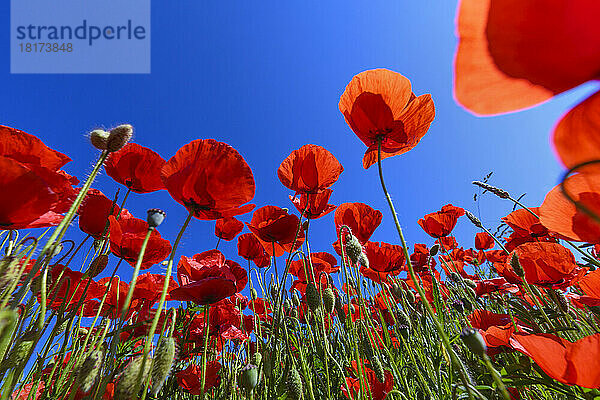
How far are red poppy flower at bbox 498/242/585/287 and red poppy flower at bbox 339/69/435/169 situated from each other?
31.3 inches

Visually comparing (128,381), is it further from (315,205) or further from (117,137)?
(315,205)

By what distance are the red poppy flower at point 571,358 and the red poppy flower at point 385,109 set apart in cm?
58

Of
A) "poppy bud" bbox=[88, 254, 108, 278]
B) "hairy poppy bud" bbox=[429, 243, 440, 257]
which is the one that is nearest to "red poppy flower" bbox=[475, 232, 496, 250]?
"hairy poppy bud" bbox=[429, 243, 440, 257]

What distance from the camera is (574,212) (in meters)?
0.55

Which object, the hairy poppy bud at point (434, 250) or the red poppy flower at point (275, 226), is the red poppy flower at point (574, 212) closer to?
the red poppy flower at point (275, 226)

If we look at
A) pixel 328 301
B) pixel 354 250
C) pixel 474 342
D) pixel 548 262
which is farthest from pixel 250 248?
pixel 474 342

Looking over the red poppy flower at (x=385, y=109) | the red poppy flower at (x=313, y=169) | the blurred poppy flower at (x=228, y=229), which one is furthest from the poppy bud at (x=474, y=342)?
the blurred poppy flower at (x=228, y=229)

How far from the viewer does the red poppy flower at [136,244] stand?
1.23m

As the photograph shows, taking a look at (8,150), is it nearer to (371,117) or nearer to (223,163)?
(223,163)

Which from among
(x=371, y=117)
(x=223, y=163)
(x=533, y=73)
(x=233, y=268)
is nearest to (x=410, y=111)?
(x=371, y=117)

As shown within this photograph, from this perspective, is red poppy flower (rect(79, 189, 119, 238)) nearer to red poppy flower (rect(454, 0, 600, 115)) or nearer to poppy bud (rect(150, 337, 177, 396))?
poppy bud (rect(150, 337, 177, 396))

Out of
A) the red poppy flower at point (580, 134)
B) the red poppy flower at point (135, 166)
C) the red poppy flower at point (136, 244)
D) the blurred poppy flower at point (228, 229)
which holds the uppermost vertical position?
the blurred poppy flower at point (228, 229)

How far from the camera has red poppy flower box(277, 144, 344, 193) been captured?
153 cm

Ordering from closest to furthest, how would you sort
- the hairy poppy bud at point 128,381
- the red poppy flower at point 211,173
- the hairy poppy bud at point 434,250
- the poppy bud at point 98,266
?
the hairy poppy bud at point 128,381
the red poppy flower at point 211,173
the poppy bud at point 98,266
the hairy poppy bud at point 434,250
